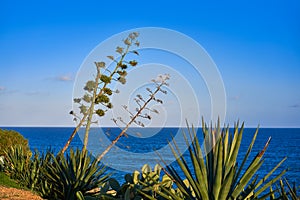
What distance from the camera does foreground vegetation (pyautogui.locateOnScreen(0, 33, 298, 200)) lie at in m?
3.73

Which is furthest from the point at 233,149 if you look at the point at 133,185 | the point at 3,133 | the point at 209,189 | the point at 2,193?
the point at 3,133

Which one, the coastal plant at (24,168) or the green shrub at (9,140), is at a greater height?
the green shrub at (9,140)

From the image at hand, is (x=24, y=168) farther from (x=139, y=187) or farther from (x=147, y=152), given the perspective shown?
(x=147, y=152)

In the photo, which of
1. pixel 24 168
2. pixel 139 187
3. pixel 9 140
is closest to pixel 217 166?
pixel 139 187

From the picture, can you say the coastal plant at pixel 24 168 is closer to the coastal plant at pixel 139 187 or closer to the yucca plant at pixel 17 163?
the yucca plant at pixel 17 163

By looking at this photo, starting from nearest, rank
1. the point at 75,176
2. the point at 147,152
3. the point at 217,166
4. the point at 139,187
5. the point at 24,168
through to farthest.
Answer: the point at 217,166 → the point at 139,187 → the point at 75,176 → the point at 24,168 → the point at 147,152

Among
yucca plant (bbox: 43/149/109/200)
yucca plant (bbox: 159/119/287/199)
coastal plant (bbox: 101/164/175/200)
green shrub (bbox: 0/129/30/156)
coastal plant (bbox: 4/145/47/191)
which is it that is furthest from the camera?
green shrub (bbox: 0/129/30/156)

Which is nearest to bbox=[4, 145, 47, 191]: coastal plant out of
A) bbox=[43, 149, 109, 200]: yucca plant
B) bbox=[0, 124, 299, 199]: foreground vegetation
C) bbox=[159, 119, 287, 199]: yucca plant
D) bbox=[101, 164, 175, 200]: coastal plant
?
bbox=[43, 149, 109, 200]: yucca plant

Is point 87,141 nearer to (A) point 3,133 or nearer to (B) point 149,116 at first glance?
(B) point 149,116

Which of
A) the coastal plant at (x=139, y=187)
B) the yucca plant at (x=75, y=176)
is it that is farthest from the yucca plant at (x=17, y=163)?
the coastal plant at (x=139, y=187)

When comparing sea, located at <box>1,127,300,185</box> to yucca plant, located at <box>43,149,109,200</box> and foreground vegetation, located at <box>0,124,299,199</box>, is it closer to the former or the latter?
foreground vegetation, located at <box>0,124,299,199</box>

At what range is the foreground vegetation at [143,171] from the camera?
12.2ft

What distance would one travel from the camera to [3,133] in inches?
733

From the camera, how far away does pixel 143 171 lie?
4844mm
